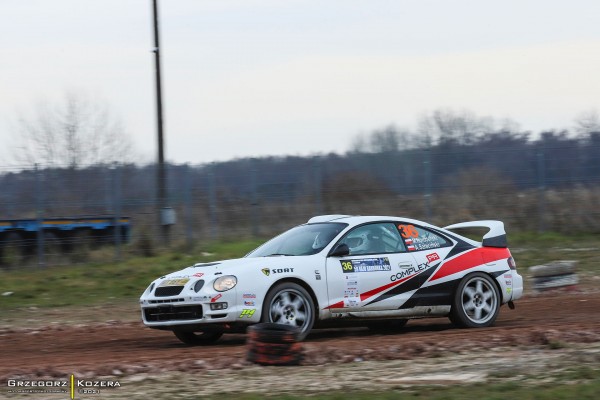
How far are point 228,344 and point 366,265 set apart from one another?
1.84m

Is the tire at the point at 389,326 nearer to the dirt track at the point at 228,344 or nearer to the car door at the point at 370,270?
the dirt track at the point at 228,344

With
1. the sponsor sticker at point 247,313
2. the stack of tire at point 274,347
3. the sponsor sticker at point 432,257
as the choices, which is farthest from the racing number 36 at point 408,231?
the stack of tire at point 274,347

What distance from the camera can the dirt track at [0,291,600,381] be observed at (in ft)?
27.6

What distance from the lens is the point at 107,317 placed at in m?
14.4

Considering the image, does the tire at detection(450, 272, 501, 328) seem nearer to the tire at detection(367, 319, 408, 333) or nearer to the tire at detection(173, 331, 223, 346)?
the tire at detection(367, 319, 408, 333)

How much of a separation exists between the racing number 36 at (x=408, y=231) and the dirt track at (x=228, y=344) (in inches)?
46.6

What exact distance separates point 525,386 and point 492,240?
461 centimetres

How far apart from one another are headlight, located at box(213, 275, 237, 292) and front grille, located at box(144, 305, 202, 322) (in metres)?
0.29

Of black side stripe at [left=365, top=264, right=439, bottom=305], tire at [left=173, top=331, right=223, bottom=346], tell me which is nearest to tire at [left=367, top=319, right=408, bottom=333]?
black side stripe at [left=365, top=264, right=439, bottom=305]

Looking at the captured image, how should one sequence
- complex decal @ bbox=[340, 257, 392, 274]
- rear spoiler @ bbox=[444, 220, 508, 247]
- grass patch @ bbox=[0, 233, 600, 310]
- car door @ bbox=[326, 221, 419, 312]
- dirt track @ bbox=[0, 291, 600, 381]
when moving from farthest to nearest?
1. grass patch @ bbox=[0, 233, 600, 310]
2. rear spoiler @ bbox=[444, 220, 508, 247]
3. complex decal @ bbox=[340, 257, 392, 274]
4. car door @ bbox=[326, 221, 419, 312]
5. dirt track @ bbox=[0, 291, 600, 381]

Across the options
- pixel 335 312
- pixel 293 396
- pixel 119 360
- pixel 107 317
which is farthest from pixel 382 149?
pixel 293 396

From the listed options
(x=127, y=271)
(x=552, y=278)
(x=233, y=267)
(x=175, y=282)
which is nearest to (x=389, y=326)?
(x=233, y=267)

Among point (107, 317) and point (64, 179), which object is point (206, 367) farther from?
point (64, 179)

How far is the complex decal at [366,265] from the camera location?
34.4 ft
